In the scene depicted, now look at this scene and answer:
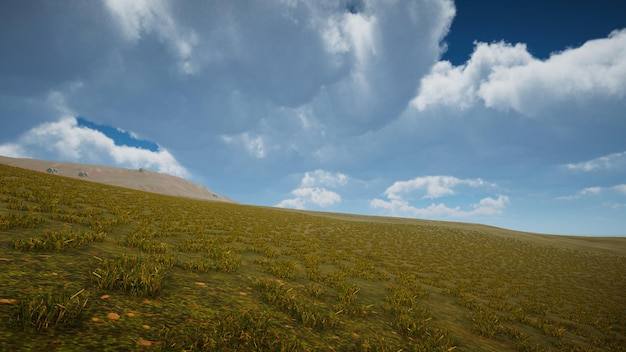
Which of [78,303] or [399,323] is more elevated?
[78,303]

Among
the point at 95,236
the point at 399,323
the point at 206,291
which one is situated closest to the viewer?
the point at 206,291

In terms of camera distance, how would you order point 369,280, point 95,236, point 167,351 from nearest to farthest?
point 167,351 → point 95,236 → point 369,280

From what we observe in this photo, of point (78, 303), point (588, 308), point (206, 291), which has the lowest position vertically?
point (588, 308)

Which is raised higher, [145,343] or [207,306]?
[145,343]

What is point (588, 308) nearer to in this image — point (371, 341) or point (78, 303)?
point (371, 341)

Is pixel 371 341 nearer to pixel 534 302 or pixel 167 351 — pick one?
pixel 167 351

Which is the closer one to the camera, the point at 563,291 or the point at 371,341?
the point at 371,341

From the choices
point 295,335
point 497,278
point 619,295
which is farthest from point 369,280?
point 619,295

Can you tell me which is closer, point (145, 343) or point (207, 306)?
point (145, 343)

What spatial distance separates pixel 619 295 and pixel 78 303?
36.4 m

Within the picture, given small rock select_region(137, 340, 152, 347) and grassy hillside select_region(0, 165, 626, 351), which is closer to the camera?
small rock select_region(137, 340, 152, 347)

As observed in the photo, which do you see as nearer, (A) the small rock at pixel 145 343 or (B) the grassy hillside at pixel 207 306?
(A) the small rock at pixel 145 343

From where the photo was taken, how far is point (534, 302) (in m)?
16.6

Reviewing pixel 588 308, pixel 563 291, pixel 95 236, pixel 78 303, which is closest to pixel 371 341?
pixel 78 303
